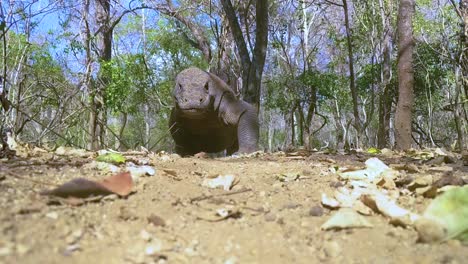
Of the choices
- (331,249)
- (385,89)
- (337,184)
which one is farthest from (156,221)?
(385,89)

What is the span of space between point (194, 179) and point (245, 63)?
11.6 ft

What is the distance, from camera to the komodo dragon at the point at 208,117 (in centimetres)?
364

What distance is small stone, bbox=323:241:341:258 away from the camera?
1.09 m

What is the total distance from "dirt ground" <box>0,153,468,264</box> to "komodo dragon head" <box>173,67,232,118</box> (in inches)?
78.8

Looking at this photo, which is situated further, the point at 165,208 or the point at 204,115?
the point at 204,115

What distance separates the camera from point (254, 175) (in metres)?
2.07

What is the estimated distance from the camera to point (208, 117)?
3.92 m

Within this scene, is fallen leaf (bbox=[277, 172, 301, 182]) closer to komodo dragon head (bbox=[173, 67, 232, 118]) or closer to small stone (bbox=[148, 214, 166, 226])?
small stone (bbox=[148, 214, 166, 226])

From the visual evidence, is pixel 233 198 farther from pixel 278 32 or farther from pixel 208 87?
pixel 278 32

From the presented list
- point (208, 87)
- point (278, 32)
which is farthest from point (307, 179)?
point (278, 32)

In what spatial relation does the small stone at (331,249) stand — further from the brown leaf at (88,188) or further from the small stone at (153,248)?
the brown leaf at (88,188)

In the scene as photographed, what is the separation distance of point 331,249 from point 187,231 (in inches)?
14.4

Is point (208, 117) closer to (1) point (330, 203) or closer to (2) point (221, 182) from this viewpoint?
(2) point (221, 182)

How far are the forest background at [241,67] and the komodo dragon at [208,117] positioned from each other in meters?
0.26
